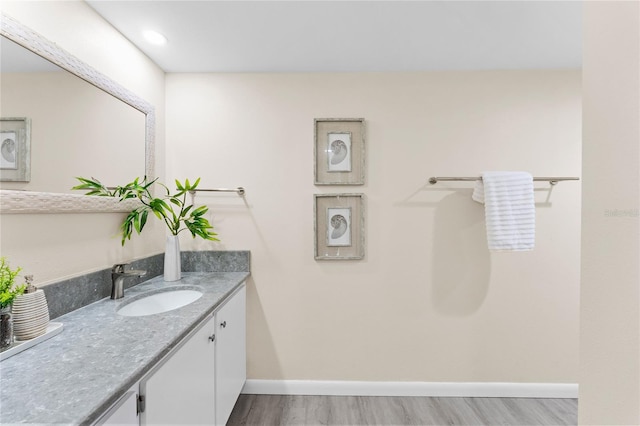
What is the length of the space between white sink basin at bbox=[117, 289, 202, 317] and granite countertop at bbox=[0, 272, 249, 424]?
192 mm

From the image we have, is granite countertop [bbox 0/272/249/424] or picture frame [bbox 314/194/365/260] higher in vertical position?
picture frame [bbox 314/194/365/260]

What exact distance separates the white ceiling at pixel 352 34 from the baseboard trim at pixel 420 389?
89.6 inches

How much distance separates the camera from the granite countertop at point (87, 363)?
2.25 ft

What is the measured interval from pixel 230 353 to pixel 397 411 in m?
1.19

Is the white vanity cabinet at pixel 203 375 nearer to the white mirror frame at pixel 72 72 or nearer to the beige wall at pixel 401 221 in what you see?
the beige wall at pixel 401 221

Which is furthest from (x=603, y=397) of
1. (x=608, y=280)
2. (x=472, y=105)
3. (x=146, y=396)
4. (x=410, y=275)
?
(x=472, y=105)

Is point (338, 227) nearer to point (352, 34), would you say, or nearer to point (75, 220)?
point (352, 34)

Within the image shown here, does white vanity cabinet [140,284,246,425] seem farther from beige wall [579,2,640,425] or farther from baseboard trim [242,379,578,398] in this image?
beige wall [579,2,640,425]

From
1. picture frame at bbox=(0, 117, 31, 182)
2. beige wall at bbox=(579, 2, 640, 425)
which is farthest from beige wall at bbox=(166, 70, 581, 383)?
beige wall at bbox=(579, 2, 640, 425)

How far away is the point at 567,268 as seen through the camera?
2.15 metres

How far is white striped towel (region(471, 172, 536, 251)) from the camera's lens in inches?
75.4

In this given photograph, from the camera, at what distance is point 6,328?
94 cm

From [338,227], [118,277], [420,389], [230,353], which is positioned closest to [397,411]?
[420,389]

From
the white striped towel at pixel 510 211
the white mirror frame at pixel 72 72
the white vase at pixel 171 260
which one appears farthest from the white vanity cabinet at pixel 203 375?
the white striped towel at pixel 510 211
